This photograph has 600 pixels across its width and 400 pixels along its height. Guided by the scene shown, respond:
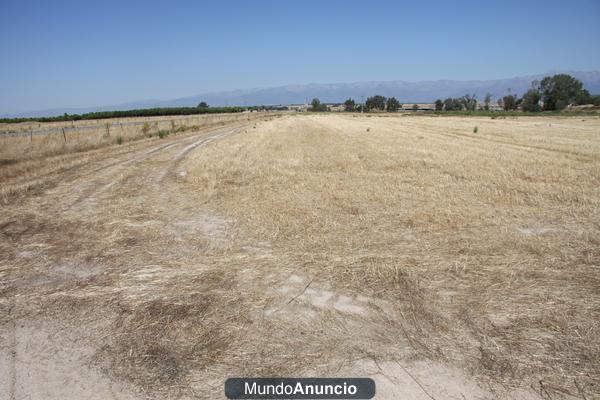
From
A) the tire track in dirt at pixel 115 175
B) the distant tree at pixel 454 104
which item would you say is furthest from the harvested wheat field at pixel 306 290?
the distant tree at pixel 454 104

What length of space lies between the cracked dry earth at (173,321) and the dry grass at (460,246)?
300 millimetres

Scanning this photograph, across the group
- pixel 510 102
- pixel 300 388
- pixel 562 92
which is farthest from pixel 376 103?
pixel 300 388

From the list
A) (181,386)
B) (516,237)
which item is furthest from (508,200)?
(181,386)

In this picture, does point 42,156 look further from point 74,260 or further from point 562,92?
point 562,92

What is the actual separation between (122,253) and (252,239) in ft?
6.24

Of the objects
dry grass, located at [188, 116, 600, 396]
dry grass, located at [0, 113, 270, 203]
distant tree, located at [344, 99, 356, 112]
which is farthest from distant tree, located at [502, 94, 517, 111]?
dry grass, located at [0, 113, 270, 203]

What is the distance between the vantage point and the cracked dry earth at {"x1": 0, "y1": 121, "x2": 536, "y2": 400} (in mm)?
2865

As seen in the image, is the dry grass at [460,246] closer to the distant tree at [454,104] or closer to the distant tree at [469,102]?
the distant tree at [469,102]

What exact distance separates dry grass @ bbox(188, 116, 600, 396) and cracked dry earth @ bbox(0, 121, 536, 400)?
30 cm

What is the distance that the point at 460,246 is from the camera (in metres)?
5.36

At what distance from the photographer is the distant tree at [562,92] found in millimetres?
91000

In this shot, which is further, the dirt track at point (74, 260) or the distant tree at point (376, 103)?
the distant tree at point (376, 103)

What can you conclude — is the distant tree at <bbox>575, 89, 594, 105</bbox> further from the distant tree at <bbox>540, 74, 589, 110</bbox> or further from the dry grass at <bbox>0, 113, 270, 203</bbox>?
the dry grass at <bbox>0, 113, 270, 203</bbox>

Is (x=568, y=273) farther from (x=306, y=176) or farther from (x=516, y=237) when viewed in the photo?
(x=306, y=176)
